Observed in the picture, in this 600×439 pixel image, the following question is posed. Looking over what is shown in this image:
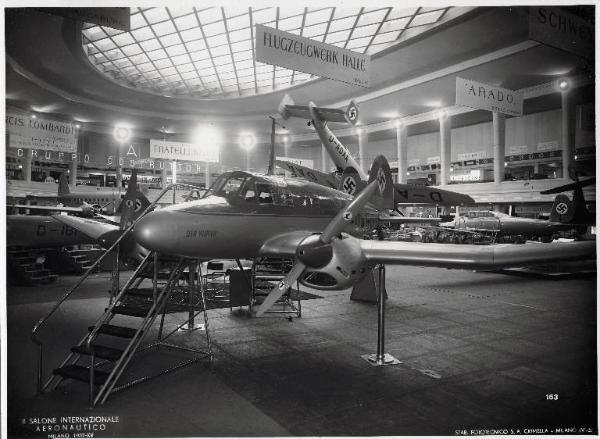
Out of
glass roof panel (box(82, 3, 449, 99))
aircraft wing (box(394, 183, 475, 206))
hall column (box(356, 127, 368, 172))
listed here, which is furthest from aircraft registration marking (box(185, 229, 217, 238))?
hall column (box(356, 127, 368, 172))

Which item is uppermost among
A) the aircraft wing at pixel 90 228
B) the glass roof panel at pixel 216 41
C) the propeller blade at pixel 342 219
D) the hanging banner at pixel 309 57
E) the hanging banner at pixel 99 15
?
the glass roof panel at pixel 216 41

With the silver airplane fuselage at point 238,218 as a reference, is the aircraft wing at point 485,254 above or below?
below

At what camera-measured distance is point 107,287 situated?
1570 centimetres

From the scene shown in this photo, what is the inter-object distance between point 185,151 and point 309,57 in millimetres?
21115

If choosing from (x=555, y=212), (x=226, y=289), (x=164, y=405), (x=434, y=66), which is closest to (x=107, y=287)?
(x=226, y=289)

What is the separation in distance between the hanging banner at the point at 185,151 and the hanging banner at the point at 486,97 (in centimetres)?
1999

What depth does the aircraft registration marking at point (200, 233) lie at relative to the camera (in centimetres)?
718

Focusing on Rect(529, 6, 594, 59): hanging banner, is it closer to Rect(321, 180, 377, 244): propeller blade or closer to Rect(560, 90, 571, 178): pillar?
Rect(321, 180, 377, 244): propeller blade

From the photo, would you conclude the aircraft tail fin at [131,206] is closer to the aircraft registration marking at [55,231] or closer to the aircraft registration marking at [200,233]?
the aircraft registration marking at [200,233]

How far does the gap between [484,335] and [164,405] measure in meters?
7.49

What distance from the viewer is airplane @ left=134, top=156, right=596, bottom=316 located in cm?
668

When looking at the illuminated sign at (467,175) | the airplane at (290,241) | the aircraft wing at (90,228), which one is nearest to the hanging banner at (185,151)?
the aircraft wing at (90,228)

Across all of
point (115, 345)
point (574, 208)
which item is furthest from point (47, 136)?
point (574, 208)

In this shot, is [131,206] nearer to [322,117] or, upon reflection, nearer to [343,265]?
[343,265]
